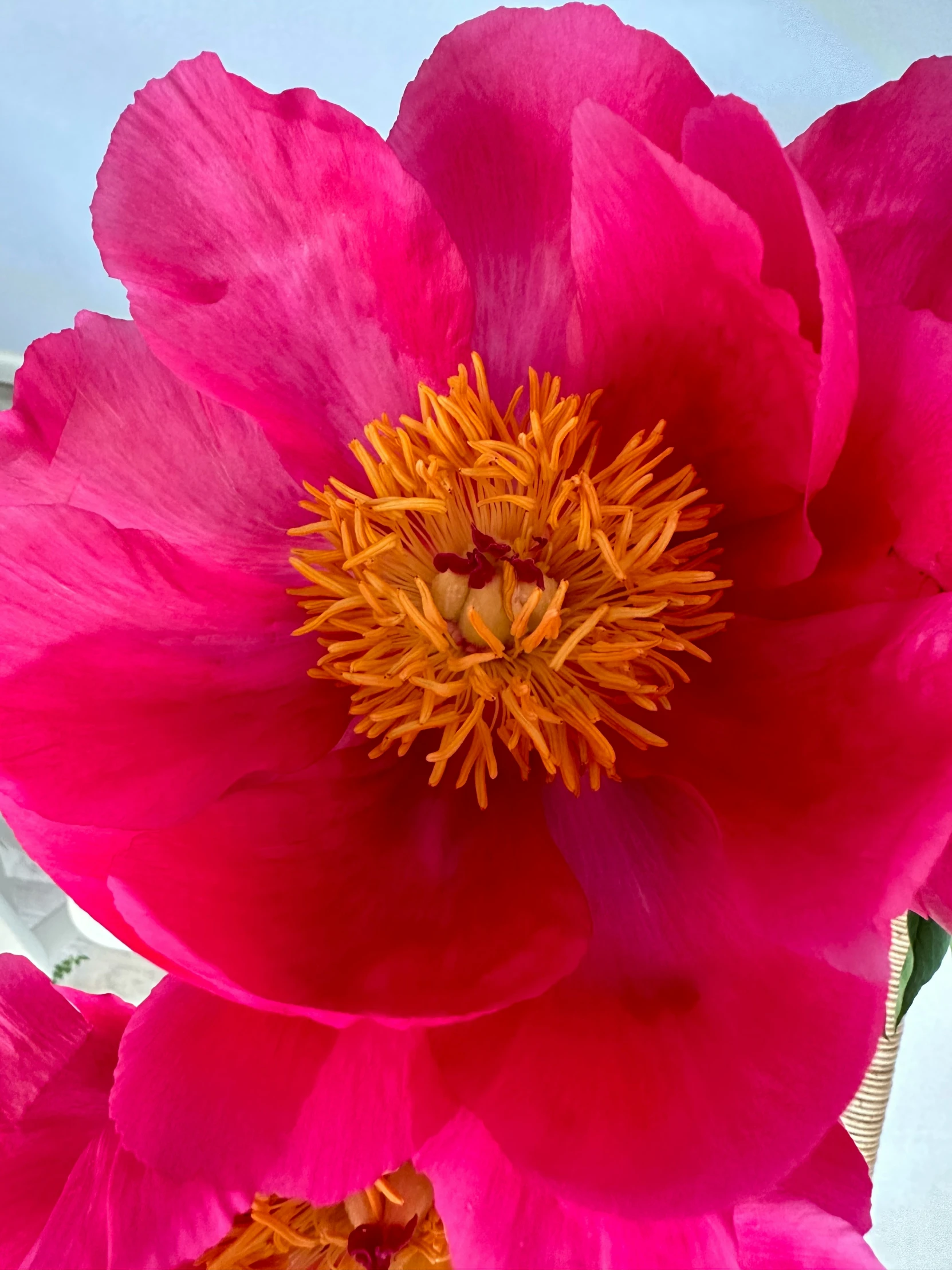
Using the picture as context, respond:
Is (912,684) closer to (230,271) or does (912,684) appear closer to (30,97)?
(230,271)

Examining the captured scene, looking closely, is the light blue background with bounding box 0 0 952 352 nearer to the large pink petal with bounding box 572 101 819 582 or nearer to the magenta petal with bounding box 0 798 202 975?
the large pink petal with bounding box 572 101 819 582

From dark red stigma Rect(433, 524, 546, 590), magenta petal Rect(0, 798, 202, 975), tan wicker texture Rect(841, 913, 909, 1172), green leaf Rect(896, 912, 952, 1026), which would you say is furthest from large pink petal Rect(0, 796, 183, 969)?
tan wicker texture Rect(841, 913, 909, 1172)

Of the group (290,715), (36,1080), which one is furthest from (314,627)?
(36,1080)

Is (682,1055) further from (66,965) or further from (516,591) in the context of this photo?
(66,965)

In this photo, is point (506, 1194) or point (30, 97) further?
point (30, 97)

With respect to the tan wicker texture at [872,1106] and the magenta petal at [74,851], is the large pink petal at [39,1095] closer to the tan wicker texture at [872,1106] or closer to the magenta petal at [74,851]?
the magenta petal at [74,851]

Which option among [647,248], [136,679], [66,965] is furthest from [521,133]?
[66,965]

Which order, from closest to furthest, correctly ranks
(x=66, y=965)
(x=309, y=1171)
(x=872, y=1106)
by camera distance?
(x=309, y=1171) < (x=872, y=1106) < (x=66, y=965)
